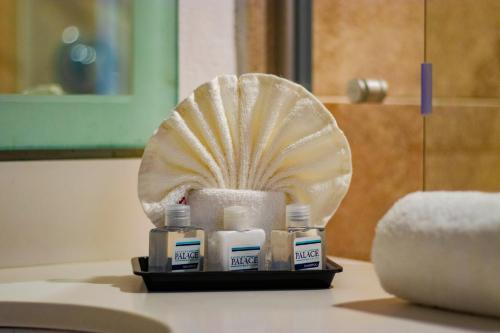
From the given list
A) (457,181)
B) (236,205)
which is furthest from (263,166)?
(457,181)

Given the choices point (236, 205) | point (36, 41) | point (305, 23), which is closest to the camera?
point (236, 205)

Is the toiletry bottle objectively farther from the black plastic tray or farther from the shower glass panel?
the shower glass panel

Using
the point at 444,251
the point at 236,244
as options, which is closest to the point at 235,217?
the point at 236,244

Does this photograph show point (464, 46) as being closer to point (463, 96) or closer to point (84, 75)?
point (463, 96)

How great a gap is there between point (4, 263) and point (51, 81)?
10.9 inches

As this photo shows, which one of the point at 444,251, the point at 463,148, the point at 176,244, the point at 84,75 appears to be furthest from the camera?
the point at 84,75

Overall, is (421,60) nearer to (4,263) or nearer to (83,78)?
(83,78)

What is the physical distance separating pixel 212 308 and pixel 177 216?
146 mm

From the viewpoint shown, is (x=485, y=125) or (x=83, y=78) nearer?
(x=485, y=125)

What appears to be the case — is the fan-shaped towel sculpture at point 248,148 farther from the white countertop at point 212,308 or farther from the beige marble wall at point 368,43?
the beige marble wall at point 368,43

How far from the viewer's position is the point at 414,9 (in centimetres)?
134

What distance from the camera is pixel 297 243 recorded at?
3.56ft

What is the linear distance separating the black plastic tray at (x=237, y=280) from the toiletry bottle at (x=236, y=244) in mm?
15

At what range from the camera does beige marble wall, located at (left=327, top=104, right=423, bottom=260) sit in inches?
52.0
